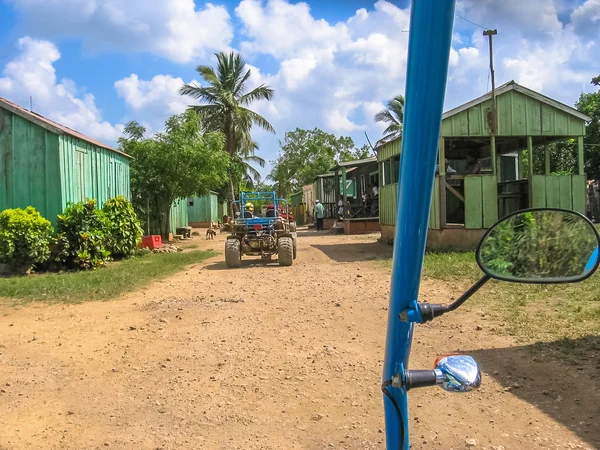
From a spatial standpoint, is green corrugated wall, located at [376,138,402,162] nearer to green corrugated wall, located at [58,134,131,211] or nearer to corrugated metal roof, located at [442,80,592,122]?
corrugated metal roof, located at [442,80,592,122]

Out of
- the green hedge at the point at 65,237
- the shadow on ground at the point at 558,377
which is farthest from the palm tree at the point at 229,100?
the shadow on ground at the point at 558,377

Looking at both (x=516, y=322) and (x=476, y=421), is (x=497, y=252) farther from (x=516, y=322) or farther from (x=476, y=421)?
(x=516, y=322)

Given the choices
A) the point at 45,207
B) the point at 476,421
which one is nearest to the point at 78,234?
the point at 45,207

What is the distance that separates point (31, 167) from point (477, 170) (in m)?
11.5

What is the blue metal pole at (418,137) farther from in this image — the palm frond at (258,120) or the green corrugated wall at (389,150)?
the palm frond at (258,120)

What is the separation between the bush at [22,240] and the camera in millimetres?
11359

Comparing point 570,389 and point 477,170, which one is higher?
point 477,170

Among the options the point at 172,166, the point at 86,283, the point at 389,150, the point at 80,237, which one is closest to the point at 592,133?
the point at 389,150

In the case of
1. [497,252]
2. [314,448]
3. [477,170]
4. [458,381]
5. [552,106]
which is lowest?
[314,448]

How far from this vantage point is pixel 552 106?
13898 mm

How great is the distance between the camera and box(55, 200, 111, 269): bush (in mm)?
12344

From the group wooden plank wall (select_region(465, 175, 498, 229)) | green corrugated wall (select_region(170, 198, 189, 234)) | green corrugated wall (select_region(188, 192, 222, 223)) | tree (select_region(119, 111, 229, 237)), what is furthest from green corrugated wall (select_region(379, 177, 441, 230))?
green corrugated wall (select_region(188, 192, 222, 223))

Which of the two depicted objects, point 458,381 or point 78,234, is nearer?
point 458,381

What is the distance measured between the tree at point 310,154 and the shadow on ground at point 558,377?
38.9 metres
